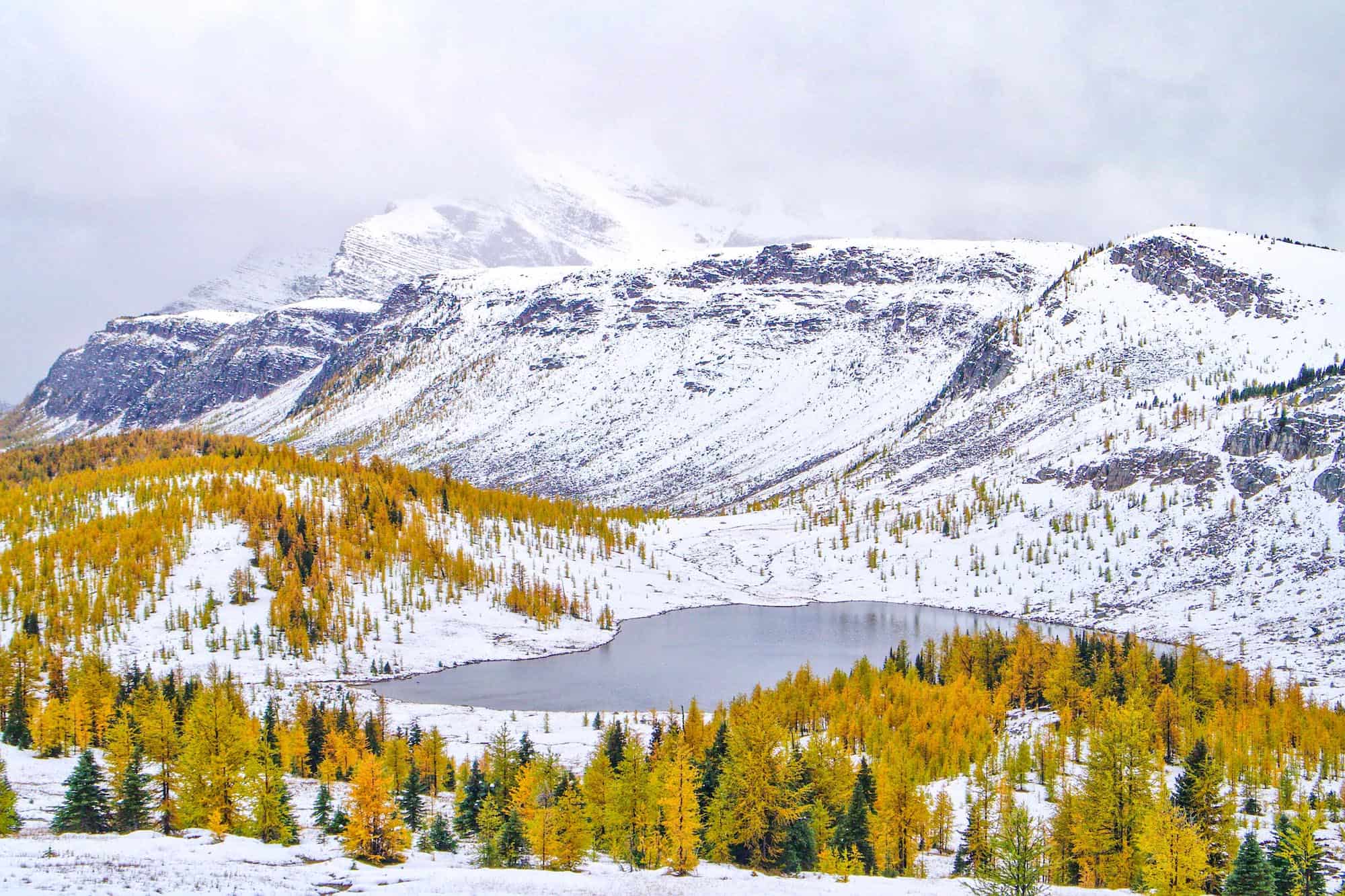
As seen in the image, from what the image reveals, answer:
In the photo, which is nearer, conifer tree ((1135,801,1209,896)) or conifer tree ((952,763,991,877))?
conifer tree ((1135,801,1209,896))

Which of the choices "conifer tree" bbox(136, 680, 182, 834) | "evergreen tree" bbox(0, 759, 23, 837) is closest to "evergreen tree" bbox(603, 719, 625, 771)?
"conifer tree" bbox(136, 680, 182, 834)

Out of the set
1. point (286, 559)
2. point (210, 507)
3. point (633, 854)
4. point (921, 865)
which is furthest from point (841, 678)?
point (210, 507)

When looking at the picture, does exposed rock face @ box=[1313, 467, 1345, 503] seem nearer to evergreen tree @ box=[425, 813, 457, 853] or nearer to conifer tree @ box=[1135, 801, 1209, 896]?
conifer tree @ box=[1135, 801, 1209, 896]

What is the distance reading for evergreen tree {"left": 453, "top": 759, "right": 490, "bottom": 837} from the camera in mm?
63906

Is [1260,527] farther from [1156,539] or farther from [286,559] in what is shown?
[286,559]

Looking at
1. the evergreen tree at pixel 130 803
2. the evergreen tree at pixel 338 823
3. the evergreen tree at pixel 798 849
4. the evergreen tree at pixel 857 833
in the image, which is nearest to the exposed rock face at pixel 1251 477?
→ the evergreen tree at pixel 857 833

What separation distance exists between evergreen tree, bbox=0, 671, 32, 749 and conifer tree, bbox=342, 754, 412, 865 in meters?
43.5

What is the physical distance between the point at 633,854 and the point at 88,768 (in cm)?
2960

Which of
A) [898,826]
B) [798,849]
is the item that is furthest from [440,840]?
[898,826]

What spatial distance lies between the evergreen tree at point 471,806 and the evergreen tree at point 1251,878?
40.4 metres

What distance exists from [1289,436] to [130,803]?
167017 millimetres

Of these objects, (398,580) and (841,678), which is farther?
(398,580)

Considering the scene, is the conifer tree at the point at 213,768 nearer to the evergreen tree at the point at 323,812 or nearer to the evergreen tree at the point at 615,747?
the evergreen tree at the point at 323,812

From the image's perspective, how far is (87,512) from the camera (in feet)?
535
